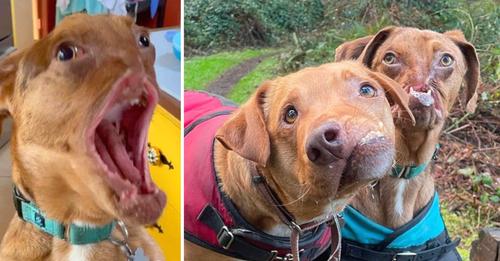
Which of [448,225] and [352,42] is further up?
[352,42]

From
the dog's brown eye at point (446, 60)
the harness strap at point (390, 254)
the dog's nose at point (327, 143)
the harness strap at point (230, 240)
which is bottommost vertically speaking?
the harness strap at point (390, 254)

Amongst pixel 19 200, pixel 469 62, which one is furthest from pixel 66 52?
pixel 469 62

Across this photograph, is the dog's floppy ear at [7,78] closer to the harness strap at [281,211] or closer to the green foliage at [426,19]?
the harness strap at [281,211]

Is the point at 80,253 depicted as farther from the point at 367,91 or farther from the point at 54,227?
the point at 367,91

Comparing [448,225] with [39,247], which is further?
[448,225]

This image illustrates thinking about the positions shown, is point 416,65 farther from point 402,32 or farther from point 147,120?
point 147,120

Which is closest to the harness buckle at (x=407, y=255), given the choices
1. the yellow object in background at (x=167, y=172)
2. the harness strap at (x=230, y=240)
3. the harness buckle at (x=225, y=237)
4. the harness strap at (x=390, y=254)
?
the harness strap at (x=390, y=254)

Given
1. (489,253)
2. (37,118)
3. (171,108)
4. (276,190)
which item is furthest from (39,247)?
(489,253)
